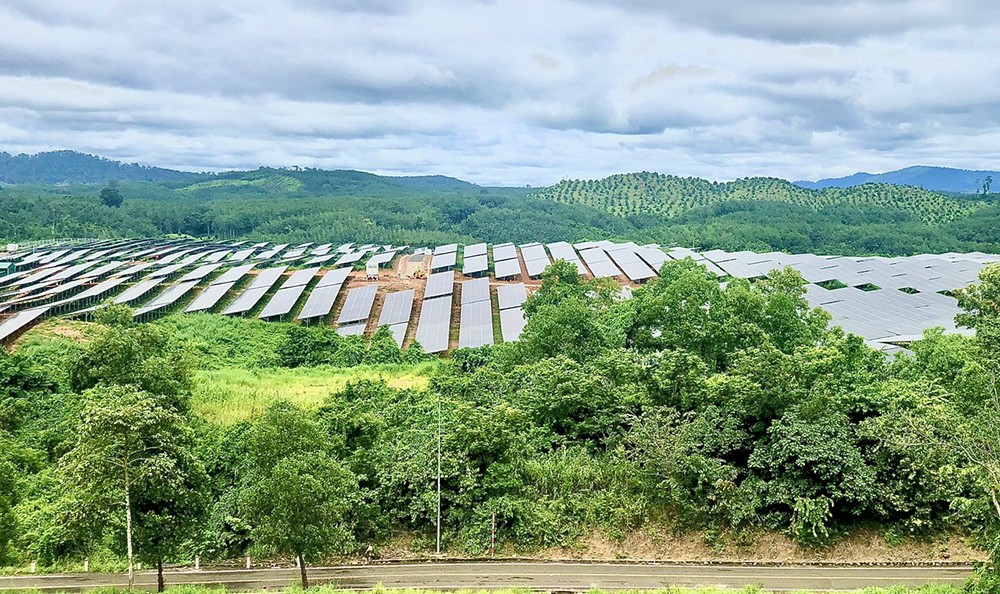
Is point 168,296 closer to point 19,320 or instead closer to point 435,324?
point 19,320

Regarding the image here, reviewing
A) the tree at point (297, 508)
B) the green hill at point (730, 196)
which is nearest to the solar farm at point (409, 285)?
the tree at point (297, 508)

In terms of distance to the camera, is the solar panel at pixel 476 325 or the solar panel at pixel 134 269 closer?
the solar panel at pixel 476 325

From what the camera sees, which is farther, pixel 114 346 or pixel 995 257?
pixel 995 257

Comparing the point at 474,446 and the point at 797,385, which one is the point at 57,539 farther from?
the point at 797,385

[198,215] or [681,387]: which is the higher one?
[198,215]

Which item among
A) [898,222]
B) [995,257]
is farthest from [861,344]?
[898,222]

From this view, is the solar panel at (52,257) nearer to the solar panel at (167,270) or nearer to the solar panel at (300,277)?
the solar panel at (167,270)
